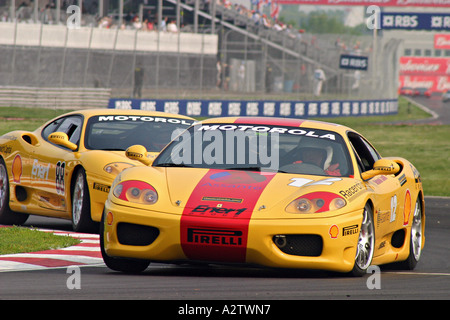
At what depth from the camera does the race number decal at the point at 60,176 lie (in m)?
10.1

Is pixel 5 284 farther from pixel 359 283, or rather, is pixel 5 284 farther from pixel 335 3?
pixel 335 3

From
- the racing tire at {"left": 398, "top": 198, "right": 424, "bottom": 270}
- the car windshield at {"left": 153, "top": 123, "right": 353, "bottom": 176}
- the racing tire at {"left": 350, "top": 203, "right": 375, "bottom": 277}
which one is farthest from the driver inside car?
the racing tire at {"left": 398, "top": 198, "right": 424, "bottom": 270}

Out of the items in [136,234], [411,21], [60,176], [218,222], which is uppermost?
[411,21]

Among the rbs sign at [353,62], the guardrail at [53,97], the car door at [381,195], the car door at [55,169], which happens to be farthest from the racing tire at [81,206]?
the rbs sign at [353,62]

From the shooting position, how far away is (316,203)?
6535mm

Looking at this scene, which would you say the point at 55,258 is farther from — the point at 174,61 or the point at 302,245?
the point at 174,61

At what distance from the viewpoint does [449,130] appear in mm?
34656

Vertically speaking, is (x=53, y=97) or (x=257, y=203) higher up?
(x=257, y=203)

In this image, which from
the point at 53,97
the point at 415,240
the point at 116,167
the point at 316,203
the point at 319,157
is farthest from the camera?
the point at 53,97

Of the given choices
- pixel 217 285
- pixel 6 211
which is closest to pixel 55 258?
pixel 217 285

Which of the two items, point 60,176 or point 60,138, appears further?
point 60,176

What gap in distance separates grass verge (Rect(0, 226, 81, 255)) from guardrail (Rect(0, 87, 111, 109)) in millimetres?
23351

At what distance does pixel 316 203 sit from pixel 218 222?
71 centimetres
